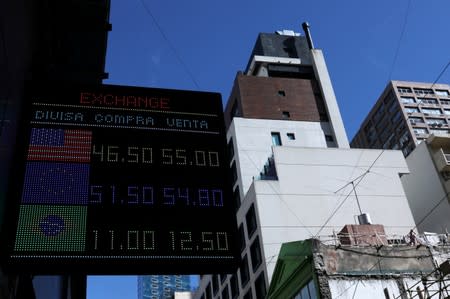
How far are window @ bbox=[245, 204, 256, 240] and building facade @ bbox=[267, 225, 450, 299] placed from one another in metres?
18.0

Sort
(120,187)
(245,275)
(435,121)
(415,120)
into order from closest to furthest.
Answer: (120,187)
(245,275)
(415,120)
(435,121)

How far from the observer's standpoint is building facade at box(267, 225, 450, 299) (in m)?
23.9

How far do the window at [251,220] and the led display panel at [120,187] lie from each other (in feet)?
116

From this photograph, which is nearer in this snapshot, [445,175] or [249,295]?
[249,295]

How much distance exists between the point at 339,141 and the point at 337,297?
4128 cm

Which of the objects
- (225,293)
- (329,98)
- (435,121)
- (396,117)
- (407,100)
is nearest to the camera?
(225,293)

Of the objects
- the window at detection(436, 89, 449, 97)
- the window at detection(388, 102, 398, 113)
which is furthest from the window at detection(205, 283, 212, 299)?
the window at detection(436, 89, 449, 97)

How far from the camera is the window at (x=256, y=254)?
142 feet

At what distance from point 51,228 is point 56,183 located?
0.84 m

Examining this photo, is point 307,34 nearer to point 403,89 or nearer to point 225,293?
point 403,89

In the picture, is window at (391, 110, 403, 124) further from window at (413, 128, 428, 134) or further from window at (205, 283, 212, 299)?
window at (205, 283, 212, 299)

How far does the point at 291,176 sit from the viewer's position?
4791 centimetres

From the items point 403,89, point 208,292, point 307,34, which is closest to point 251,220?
point 208,292

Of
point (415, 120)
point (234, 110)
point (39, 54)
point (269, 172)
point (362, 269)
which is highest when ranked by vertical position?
point (415, 120)
